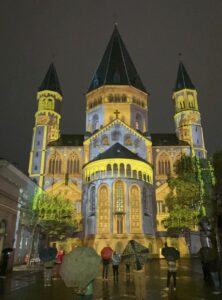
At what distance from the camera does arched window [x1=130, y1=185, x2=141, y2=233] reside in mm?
47188

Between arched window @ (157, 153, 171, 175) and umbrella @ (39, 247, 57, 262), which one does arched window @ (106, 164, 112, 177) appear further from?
umbrella @ (39, 247, 57, 262)

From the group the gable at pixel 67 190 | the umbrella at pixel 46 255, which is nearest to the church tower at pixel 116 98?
the gable at pixel 67 190

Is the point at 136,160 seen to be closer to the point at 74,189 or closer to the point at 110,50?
the point at 74,189

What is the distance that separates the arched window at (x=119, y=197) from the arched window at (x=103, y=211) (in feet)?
4.63

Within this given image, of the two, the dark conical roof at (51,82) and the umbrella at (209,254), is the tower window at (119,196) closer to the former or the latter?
the umbrella at (209,254)

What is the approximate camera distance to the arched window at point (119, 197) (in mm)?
47438

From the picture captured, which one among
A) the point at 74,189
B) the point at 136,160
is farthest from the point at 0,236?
the point at 74,189

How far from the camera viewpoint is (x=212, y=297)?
10.8 meters

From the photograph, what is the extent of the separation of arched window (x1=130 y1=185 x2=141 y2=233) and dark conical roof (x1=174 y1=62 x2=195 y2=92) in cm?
4186

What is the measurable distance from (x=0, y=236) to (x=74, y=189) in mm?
43100

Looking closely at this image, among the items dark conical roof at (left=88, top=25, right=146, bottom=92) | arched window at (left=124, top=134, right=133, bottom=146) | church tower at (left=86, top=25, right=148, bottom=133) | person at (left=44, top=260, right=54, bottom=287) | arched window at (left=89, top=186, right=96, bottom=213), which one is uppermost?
dark conical roof at (left=88, top=25, right=146, bottom=92)

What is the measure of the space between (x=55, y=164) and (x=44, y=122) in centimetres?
1261

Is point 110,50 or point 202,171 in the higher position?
point 110,50

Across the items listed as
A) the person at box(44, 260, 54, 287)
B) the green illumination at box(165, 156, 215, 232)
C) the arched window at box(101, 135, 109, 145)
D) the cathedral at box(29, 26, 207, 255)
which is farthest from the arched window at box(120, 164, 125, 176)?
the person at box(44, 260, 54, 287)
